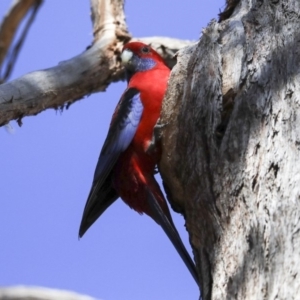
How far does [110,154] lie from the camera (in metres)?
3.50

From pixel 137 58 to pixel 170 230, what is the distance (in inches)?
52.5

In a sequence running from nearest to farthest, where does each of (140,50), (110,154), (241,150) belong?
(241,150) < (110,154) < (140,50)

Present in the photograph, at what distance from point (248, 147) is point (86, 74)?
1869 mm

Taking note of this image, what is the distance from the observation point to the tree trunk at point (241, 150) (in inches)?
90.6

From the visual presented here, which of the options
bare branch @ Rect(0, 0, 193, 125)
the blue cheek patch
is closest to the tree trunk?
bare branch @ Rect(0, 0, 193, 125)

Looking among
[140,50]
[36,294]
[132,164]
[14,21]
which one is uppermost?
[14,21]

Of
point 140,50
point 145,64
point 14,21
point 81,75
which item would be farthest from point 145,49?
point 14,21

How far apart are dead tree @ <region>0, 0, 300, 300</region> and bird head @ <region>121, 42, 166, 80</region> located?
0.89 m

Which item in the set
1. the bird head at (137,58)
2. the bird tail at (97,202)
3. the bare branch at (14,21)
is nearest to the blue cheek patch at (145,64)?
the bird head at (137,58)

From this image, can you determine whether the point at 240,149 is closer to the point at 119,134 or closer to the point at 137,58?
the point at 119,134

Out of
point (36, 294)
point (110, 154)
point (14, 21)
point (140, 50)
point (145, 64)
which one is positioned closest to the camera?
point (110, 154)

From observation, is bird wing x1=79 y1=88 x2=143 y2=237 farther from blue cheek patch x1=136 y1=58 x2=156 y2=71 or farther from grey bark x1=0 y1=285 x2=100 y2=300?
blue cheek patch x1=136 y1=58 x2=156 y2=71

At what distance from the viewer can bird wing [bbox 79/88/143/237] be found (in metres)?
3.47

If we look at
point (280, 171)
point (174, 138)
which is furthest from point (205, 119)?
point (280, 171)
